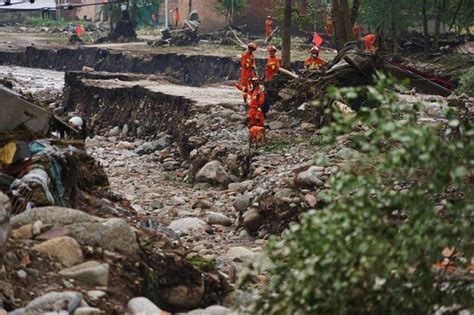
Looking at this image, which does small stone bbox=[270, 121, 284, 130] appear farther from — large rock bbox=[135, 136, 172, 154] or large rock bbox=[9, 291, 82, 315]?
large rock bbox=[9, 291, 82, 315]

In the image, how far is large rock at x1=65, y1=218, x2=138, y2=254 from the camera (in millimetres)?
5098

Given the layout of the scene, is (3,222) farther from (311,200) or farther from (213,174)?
(213,174)

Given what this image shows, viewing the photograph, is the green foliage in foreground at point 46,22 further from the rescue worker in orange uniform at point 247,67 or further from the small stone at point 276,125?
the small stone at point 276,125

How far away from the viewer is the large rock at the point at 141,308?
4.45m

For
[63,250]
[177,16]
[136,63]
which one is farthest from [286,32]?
[177,16]

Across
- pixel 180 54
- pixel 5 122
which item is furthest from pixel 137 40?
pixel 5 122

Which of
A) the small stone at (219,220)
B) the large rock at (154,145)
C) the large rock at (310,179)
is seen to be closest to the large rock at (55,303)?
the large rock at (310,179)

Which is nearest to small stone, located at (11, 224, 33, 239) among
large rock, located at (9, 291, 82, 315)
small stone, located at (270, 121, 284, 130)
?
large rock, located at (9, 291, 82, 315)

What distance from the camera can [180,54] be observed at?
85.9ft

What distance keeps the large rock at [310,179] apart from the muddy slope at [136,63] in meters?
13.1

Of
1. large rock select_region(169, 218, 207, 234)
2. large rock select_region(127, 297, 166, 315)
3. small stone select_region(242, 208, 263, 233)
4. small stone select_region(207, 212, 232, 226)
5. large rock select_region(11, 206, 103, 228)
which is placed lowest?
small stone select_region(207, 212, 232, 226)

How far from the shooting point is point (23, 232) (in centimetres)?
511

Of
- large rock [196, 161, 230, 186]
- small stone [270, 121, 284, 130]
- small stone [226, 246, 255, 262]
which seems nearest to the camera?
small stone [226, 246, 255, 262]

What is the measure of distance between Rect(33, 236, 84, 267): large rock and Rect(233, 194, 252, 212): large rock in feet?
15.3
